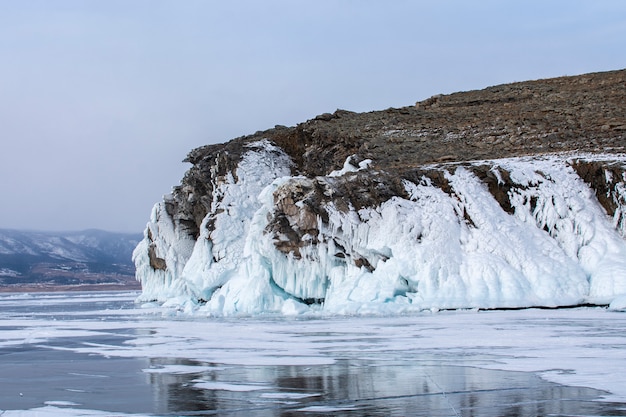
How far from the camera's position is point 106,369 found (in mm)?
12547

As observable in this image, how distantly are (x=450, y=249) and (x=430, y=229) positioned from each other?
1202mm

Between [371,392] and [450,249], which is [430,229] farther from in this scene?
[371,392]

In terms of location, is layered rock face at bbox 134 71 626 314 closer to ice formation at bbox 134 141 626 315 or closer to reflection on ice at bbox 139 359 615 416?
ice formation at bbox 134 141 626 315

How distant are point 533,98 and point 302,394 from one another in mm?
39667

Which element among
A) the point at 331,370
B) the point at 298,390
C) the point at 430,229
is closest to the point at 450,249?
the point at 430,229

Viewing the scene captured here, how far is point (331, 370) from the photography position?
1170 centimetres

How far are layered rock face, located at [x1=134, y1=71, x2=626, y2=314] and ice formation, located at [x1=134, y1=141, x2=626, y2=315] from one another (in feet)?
0.15

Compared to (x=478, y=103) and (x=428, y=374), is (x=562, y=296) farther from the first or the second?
(x=478, y=103)

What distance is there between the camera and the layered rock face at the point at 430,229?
83.0 feet

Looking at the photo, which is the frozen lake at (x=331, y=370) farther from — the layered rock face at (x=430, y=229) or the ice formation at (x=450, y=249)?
the layered rock face at (x=430, y=229)

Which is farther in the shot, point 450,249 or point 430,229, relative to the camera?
point 430,229

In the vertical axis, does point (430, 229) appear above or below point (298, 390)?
above

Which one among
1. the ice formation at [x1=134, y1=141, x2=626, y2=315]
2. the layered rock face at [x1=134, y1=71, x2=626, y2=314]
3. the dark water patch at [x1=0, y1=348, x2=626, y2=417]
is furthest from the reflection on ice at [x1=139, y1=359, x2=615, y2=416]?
the layered rock face at [x1=134, y1=71, x2=626, y2=314]

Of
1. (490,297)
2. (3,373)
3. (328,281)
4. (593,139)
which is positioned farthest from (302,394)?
(593,139)
